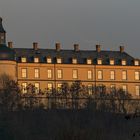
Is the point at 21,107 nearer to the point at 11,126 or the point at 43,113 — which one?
the point at 43,113

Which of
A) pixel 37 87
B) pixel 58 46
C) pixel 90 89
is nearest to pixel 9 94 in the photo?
pixel 37 87

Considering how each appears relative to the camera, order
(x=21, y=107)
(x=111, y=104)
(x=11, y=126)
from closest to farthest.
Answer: (x=11, y=126) → (x=21, y=107) → (x=111, y=104)

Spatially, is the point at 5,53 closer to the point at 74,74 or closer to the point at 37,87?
the point at 37,87

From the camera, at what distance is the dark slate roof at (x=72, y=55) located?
4316 inches

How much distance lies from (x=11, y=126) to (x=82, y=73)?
39835mm

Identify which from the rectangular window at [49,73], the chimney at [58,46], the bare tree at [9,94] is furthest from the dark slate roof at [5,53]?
the chimney at [58,46]

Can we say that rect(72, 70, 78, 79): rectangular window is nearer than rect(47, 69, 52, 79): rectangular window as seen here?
No

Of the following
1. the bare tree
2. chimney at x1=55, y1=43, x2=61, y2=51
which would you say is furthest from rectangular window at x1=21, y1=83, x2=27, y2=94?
chimney at x1=55, y1=43, x2=61, y2=51

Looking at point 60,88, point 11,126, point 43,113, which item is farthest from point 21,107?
point 60,88

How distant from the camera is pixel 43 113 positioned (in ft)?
261

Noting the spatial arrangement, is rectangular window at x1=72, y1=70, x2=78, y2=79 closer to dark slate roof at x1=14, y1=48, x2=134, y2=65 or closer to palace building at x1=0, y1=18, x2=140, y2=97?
palace building at x1=0, y1=18, x2=140, y2=97

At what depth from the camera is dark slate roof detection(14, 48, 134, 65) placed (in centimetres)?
10962

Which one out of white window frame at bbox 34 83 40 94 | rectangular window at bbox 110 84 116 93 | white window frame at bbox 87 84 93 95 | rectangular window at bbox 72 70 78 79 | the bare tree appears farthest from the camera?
rectangular window at bbox 72 70 78 79

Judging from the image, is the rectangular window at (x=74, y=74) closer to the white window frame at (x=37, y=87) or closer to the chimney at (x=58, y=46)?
the chimney at (x=58, y=46)
